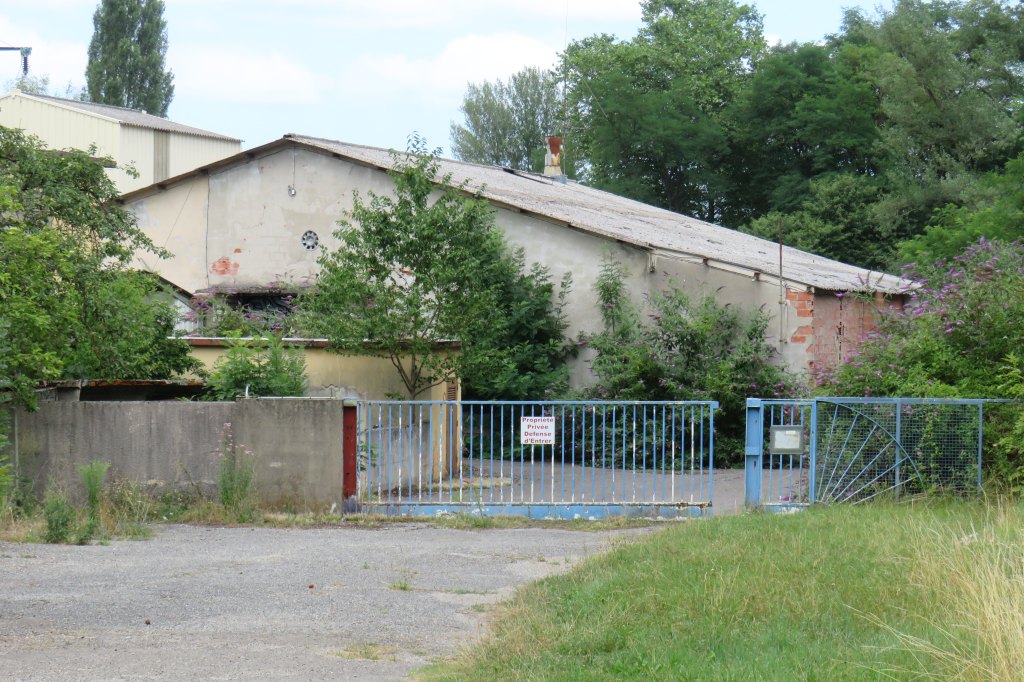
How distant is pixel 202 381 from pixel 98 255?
2.37 meters

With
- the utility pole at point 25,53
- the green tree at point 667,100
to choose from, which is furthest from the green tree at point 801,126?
the utility pole at point 25,53

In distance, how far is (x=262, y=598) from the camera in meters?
9.55

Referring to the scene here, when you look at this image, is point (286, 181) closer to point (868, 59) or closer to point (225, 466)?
point (225, 466)

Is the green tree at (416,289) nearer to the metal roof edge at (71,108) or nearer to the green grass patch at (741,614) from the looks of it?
the green grass patch at (741,614)

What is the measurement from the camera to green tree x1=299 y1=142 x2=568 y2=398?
1912 centimetres

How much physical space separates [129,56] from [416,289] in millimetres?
45957

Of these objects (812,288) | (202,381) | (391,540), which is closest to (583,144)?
(812,288)

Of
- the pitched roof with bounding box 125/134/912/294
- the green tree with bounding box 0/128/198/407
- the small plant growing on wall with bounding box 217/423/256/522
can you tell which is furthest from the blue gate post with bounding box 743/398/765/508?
the green tree with bounding box 0/128/198/407

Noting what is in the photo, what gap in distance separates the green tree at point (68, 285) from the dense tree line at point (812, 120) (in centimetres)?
1932

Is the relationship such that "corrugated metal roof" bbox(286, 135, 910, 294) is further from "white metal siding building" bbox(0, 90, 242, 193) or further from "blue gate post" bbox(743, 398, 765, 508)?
"white metal siding building" bbox(0, 90, 242, 193)

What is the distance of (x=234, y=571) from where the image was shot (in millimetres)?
10883

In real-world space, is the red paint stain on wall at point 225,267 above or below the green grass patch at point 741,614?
above

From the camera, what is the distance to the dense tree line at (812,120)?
4122 cm

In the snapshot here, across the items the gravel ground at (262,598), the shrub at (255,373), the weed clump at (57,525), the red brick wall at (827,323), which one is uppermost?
the red brick wall at (827,323)
